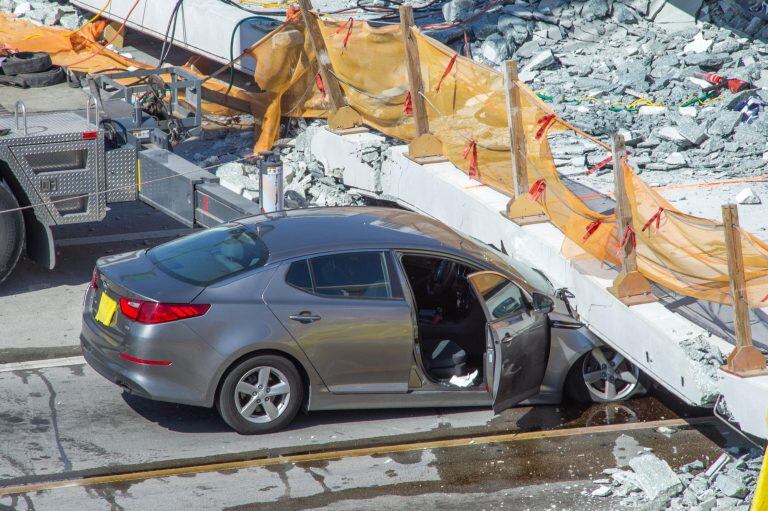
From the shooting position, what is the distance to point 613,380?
8688 millimetres

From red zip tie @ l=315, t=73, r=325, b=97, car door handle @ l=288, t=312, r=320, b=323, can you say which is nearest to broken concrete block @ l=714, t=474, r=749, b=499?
car door handle @ l=288, t=312, r=320, b=323

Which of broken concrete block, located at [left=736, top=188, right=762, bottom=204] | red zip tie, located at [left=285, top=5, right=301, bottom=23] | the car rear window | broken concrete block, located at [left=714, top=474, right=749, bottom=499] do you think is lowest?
broken concrete block, located at [left=736, top=188, right=762, bottom=204]

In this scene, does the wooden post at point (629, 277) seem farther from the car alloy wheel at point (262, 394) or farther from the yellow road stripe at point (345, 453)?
the car alloy wheel at point (262, 394)

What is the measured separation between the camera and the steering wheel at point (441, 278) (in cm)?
879

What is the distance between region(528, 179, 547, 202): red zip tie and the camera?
992 centimetres

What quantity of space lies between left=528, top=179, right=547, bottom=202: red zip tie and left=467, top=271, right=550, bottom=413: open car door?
1920 mm

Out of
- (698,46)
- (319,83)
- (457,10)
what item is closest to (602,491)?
(319,83)

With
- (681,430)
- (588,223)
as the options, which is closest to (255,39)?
(588,223)

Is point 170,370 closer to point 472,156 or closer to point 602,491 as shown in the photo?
point 602,491

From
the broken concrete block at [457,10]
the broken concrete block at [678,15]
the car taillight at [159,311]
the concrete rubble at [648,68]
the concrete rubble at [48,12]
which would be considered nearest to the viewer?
the car taillight at [159,311]

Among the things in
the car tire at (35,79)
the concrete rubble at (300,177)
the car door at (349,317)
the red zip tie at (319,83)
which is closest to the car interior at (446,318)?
the car door at (349,317)

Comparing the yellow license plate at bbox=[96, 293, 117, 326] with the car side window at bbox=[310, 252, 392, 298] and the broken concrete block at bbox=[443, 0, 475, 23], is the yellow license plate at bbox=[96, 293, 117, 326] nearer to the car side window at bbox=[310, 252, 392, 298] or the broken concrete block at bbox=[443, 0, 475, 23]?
the car side window at bbox=[310, 252, 392, 298]

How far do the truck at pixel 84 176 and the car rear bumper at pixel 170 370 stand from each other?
270 cm

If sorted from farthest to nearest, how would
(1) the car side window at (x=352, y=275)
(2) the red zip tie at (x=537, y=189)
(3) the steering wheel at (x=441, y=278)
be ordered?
(2) the red zip tie at (x=537, y=189)
(3) the steering wheel at (x=441, y=278)
(1) the car side window at (x=352, y=275)
